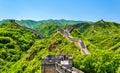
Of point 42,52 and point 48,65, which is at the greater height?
point 48,65

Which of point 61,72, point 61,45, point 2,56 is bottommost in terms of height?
point 2,56

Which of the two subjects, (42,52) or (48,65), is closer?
(48,65)

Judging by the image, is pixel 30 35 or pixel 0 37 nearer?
pixel 0 37

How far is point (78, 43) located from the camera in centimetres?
10438

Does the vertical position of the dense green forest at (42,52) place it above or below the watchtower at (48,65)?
below

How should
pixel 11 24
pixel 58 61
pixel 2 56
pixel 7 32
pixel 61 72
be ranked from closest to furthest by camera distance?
pixel 61 72, pixel 58 61, pixel 2 56, pixel 7 32, pixel 11 24

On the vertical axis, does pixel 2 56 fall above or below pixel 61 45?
below

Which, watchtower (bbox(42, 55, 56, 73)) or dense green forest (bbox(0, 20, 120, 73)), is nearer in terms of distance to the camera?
watchtower (bbox(42, 55, 56, 73))

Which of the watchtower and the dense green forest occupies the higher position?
the watchtower

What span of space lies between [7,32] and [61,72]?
12961 cm

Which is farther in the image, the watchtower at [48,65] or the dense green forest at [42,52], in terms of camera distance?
the dense green forest at [42,52]

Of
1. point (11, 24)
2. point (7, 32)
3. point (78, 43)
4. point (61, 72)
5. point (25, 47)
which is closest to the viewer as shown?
point (61, 72)

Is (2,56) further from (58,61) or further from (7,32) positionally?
(58,61)

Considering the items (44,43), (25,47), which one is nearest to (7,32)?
(25,47)
